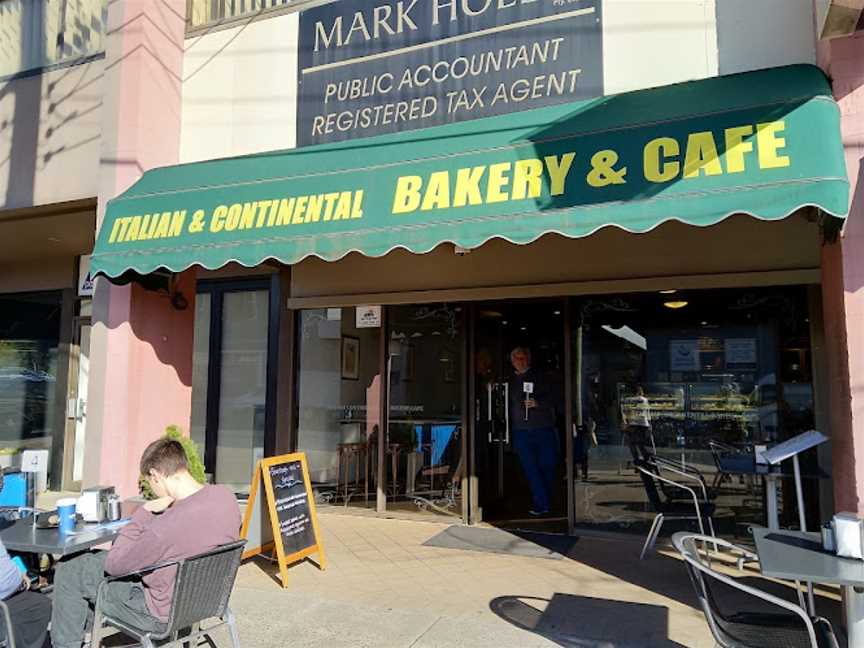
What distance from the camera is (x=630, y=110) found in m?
4.68

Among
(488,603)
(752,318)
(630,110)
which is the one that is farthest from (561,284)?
(488,603)

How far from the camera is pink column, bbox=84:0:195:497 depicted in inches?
240

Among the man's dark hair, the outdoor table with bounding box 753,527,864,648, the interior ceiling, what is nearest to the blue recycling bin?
the man's dark hair

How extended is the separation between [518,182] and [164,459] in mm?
2751

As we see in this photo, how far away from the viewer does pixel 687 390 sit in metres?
6.40

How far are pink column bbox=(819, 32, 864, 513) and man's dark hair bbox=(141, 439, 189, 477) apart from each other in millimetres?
3771

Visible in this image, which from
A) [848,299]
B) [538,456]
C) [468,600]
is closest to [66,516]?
[468,600]

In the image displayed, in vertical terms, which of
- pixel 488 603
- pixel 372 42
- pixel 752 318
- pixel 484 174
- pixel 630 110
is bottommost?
pixel 488 603

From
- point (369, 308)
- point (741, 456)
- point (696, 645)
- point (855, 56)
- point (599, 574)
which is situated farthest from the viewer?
point (369, 308)

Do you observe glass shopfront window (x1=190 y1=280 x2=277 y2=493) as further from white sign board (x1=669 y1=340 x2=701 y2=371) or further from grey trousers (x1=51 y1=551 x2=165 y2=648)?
grey trousers (x1=51 y1=551 x2=165 y2=648)

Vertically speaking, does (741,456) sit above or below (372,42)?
below

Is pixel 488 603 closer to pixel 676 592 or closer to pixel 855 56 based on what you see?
pixel 676 592

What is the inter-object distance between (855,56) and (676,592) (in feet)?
12.4

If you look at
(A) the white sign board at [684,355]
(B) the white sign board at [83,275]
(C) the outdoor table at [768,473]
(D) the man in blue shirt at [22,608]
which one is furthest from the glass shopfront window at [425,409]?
(B) the white sign board at [83,275]
